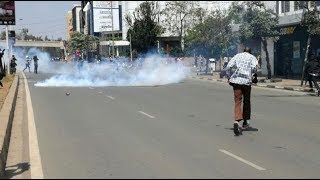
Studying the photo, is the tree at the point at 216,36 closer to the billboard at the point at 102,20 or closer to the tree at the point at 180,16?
the tree at the point at 180,16

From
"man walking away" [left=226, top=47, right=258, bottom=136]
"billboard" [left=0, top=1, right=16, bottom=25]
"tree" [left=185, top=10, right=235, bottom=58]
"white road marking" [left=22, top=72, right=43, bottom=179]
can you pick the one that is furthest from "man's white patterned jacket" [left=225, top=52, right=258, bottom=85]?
"billboard" [left=0, top=1, right=16, bottom=25]

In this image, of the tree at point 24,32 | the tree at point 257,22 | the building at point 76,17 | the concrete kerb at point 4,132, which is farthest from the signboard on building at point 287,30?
the building at point 76,17

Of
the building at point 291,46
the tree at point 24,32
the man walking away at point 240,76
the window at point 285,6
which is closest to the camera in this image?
the man walking away at point 240,76

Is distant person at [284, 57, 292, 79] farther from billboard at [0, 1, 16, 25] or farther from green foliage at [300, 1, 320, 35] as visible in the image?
billboard at [0, 1, 16, 25]

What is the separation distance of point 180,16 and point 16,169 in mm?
68252

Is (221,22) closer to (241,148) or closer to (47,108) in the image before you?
(47,108)

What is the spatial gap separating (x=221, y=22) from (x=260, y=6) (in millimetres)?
12188

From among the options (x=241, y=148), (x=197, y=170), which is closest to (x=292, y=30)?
(x=241, y=148)

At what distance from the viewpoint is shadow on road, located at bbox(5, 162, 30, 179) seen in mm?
7655

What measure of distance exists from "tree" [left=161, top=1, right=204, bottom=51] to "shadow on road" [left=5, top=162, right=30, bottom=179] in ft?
208

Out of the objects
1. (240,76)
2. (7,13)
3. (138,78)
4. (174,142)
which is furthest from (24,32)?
(174,142)

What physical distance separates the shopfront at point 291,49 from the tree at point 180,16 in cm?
3256

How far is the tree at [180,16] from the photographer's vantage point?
7250 cm

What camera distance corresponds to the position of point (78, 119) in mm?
13898
